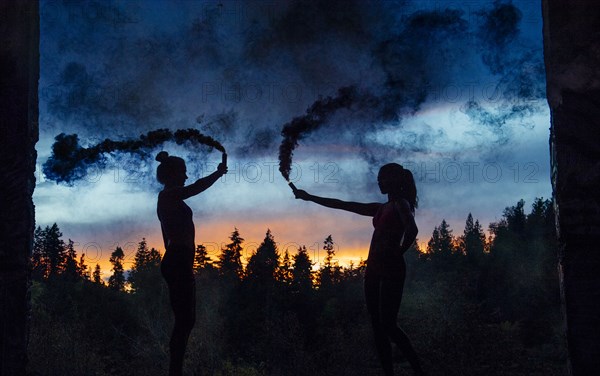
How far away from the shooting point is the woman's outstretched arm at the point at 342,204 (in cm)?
752

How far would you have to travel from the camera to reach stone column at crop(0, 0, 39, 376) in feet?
14.6

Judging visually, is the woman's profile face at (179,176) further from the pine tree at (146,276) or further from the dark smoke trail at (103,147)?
the pine tree at (146,276)

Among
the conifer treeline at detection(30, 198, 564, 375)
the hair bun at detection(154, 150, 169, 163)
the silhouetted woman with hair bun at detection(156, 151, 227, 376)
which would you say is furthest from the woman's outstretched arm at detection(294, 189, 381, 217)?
the conifer treeline at detection(30, 198, 564, 375)

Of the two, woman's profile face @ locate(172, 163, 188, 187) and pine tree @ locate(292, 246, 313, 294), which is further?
pine tree @ locate(292, 246, 313, 294)

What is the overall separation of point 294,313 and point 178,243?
8.76 meters

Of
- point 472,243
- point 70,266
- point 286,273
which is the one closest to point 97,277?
point 70,266

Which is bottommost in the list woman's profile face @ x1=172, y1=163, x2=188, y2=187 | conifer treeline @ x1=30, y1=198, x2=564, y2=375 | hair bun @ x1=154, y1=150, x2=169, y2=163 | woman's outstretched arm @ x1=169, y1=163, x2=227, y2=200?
conifer treeline @ x1=30, y1=198, x2=564, y2=375

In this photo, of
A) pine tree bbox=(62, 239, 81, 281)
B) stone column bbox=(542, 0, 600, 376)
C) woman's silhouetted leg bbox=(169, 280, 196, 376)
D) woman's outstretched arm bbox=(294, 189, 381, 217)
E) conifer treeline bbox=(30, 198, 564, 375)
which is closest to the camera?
stone column bbox=(542, 0, 600, 376)

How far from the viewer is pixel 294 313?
1481cm

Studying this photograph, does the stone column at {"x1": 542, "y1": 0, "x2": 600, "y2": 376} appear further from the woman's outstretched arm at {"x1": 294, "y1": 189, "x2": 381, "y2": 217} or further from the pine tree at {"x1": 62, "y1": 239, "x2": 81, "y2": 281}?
the pine tree at {"x1": 62, "y1": 239, "x2": 81, "y2": 281}

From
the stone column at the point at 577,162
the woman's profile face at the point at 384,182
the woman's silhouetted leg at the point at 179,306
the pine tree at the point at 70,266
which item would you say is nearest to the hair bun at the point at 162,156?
the woman's silhouetted leg at the point at 179,306

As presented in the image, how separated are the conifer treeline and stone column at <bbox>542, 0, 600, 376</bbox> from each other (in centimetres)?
995

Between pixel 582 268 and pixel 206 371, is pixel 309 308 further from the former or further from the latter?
pixel 582 268

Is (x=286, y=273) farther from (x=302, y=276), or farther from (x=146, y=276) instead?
(x=146, y=276)
